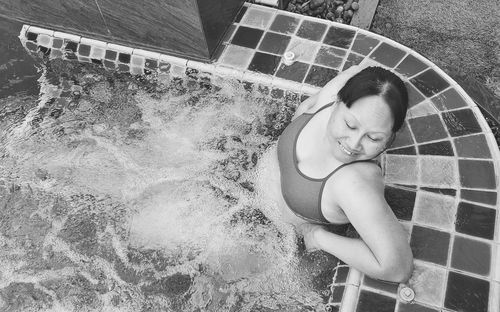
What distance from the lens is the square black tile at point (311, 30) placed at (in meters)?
3.71

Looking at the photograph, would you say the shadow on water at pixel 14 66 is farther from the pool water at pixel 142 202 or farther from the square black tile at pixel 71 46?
the square black tile at pixel 71 46

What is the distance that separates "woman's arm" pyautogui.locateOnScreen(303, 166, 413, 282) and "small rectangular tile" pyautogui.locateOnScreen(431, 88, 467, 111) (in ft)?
3.72

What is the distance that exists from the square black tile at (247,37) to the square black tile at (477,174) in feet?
5.76

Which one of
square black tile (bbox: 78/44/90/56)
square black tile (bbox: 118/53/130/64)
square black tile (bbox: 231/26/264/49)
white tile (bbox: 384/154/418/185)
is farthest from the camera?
square black tile (bbox: 78/44/90/56)

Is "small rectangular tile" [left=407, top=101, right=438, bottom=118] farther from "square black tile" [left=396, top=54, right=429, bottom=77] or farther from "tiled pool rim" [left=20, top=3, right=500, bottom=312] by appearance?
"square black tile" [left=396, top=54, right=429, bottom=77]

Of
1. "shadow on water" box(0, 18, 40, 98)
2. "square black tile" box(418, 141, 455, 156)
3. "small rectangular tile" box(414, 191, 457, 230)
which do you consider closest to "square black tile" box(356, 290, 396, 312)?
"small rectangular tile" box(414, 191, 457, 230)

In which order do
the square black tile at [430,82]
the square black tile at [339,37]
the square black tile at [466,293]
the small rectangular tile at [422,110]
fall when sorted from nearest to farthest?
the square black tile at [466,293]
the small rectangular tile at [422,110]
the square black tile at [430,82]
the square black tile at [339,37]

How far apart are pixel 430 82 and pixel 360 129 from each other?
1.48m

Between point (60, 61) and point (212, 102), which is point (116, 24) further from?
point (212, 102)

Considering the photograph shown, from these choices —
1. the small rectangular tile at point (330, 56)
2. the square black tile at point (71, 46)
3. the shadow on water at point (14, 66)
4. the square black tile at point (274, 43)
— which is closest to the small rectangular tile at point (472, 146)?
the small rectangular tile at point (330, 56)

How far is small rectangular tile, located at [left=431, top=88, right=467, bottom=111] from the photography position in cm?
315

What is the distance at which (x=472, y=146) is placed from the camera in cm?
295

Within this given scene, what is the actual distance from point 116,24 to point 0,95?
1132 millimetres

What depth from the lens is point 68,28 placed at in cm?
411
